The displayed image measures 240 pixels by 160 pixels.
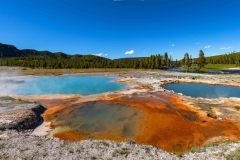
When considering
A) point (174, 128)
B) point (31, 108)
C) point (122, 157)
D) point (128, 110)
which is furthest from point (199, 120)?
point (31, 108)

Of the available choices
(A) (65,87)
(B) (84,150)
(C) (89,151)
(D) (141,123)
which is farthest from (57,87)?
(C) (89,151)

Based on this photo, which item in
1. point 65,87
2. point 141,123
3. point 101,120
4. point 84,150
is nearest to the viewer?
point 84,150

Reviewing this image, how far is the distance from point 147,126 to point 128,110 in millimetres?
7737

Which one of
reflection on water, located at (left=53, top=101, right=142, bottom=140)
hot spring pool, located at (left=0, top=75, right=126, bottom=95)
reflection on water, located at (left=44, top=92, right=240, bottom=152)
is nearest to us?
reflection on water, located at (left=44, top=92, right=240, bottom=152)

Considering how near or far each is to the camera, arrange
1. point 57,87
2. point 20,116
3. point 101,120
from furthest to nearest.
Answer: point 57,87
point 101,120
point 20,116

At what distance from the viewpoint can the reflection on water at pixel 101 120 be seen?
25125mm

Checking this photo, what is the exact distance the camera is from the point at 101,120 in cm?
2991

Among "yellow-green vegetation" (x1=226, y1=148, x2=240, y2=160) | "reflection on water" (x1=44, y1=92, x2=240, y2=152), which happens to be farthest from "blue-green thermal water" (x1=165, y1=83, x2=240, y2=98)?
"yellow-green vegetation" (x1=226, y1=148, x2=240, y2=160)

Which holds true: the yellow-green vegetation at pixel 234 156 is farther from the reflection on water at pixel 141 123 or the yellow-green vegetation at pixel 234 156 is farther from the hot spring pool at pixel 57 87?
the hot spring pool at pixel 57 87

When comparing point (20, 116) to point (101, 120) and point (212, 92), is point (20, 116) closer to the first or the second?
point (101, 120)

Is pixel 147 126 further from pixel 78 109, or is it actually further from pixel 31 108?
pixel 31 108

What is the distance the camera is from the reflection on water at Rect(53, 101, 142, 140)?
2512 cm

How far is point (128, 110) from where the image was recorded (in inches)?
1364

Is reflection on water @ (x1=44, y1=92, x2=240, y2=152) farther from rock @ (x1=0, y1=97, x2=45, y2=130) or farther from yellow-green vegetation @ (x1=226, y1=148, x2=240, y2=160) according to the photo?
yellow-green vegetation @ (x1=226, y1=148, x2=240, y2=160)
